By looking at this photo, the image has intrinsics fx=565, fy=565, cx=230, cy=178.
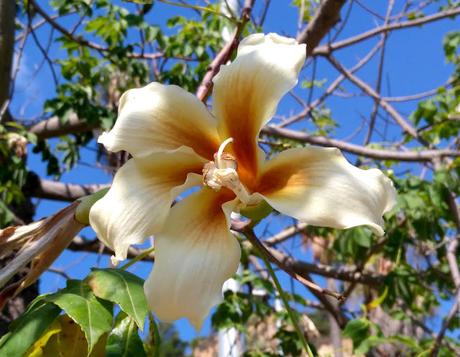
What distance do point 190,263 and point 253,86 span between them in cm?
24

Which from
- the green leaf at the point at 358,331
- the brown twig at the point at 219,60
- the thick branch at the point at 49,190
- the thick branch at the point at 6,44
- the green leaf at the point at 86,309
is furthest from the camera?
the thick branch at the point at 49,190

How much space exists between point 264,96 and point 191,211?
168 mm

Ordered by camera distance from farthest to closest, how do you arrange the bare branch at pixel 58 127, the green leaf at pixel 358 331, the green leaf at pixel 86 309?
the bare branch at pixel 58 127 → the green leaf at pixel 358 331 → the green leaf at pixel 86 309

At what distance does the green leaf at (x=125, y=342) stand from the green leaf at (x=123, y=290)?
7 centimetres

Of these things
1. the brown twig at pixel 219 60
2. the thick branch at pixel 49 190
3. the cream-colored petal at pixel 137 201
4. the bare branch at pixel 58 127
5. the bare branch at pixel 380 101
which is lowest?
the thick branch at pixel 49 190

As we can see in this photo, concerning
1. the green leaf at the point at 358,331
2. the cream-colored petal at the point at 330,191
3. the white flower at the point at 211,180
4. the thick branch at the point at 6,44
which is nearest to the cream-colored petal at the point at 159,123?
the white flower at the point at 211,180

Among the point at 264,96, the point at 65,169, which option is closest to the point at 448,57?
the point at 65,169

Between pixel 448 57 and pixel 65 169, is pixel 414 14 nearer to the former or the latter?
pixel 448 57

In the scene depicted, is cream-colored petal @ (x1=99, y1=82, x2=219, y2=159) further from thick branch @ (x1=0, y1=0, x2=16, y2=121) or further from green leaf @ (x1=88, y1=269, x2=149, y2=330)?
thick branch @ (x1=0, y1=0, x2=16, y2=121)

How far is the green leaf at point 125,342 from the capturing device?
0.67m

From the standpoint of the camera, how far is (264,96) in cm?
70

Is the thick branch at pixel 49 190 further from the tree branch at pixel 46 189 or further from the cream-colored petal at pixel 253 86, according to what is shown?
the cream-colored petal at pixel 253 86

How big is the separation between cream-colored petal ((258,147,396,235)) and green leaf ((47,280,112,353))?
224 mm

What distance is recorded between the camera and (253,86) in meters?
0.70
